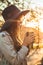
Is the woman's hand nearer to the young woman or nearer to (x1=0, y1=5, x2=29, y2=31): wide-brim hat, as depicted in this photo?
the young woman

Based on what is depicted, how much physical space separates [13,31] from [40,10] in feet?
12.4

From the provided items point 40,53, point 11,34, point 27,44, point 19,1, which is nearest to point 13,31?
point 11,34

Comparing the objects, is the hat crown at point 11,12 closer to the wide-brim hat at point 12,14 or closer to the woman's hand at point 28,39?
the wide-brim hat at point 12,14

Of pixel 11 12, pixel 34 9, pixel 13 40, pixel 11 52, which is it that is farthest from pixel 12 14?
pixel 34 9

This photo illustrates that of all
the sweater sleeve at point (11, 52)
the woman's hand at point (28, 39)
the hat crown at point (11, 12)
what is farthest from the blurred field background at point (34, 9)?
the sweater sleeve at point (11, 52)

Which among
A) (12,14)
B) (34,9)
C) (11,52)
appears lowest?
(34,9)

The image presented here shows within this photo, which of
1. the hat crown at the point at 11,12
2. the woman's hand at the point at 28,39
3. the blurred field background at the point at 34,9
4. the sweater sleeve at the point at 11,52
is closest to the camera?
the sweater sleeve at the point at 11,52

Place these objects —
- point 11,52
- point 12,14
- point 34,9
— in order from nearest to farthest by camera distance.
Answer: point 11,52, point 12,14, point 34,9

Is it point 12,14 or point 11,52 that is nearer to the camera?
point 11,52

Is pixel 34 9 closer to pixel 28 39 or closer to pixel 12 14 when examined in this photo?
pixel 12 14

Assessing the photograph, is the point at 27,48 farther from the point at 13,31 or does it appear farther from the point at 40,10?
the point at 40,10

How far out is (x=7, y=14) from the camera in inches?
116

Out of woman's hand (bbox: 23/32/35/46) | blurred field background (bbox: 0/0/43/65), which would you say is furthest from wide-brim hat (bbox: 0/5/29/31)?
blurred field background (bbox: 0/0/43/65)

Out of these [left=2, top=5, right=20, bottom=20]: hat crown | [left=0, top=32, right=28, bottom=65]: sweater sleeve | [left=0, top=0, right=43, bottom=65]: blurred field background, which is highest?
[left=2, top=5, right=20, bottom=20]: hat crown
